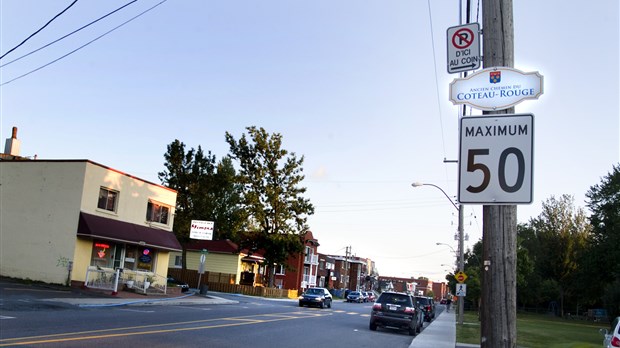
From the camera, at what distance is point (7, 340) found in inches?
407

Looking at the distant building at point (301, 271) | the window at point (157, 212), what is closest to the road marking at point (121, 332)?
the window at point (157, 212)

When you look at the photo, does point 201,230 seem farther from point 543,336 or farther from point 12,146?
point 543,336

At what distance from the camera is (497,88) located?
4.82 metres

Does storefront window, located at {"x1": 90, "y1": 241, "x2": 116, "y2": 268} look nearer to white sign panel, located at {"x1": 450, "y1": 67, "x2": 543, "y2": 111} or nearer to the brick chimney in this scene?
the brick chimney

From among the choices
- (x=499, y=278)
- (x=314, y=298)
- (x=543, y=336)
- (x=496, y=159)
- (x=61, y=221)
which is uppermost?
(x=61, y=221)

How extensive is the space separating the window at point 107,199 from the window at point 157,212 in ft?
11.4

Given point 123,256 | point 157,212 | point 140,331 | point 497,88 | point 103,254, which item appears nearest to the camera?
point 497,88

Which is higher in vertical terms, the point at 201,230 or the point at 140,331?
the point at 201,230

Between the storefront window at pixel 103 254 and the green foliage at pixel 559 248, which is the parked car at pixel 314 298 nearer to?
the storefront window at pixel 103 254

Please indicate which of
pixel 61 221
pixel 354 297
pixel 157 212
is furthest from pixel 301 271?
pixel 61 221

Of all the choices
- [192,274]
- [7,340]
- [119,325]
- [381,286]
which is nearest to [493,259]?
[7,340]

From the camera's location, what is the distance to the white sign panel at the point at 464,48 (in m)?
5.79

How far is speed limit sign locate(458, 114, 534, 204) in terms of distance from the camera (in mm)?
4422

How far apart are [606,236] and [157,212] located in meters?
46.0
